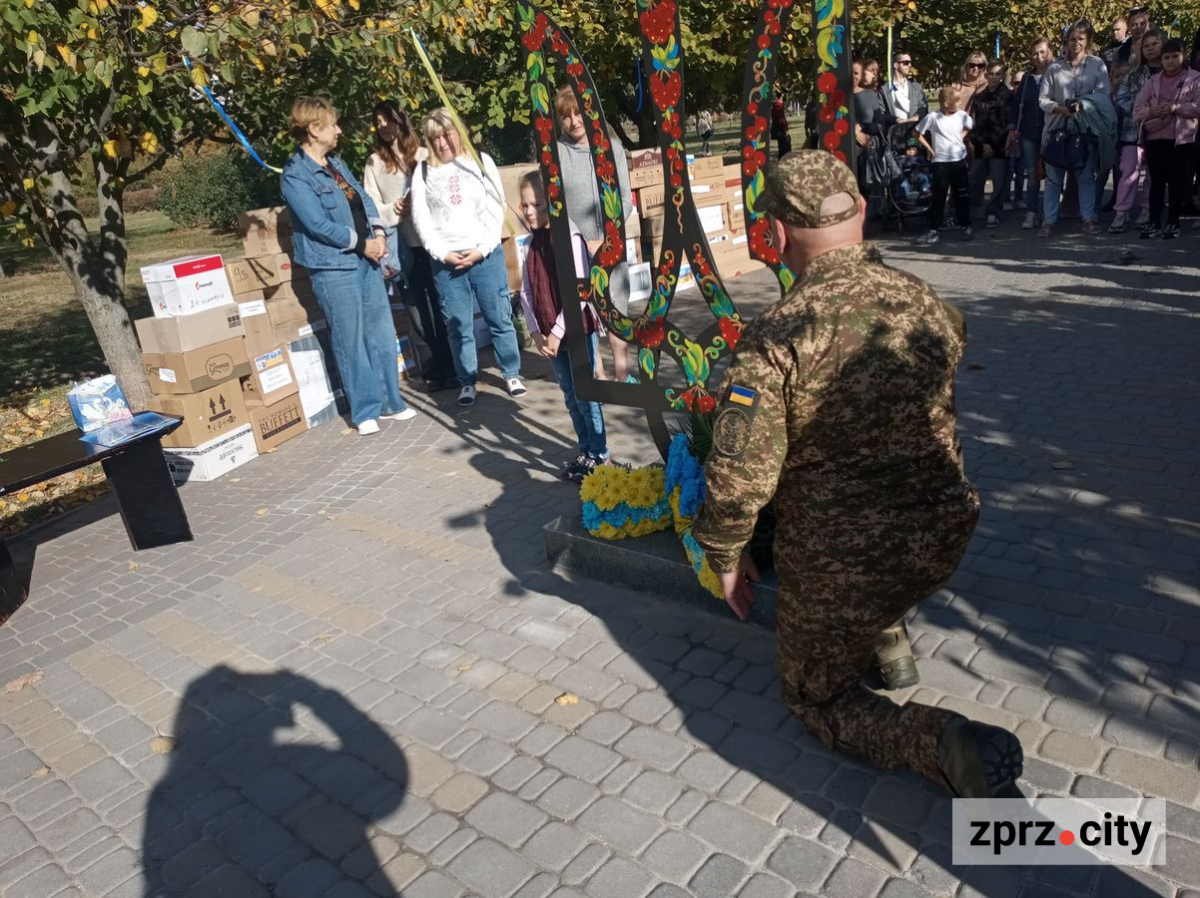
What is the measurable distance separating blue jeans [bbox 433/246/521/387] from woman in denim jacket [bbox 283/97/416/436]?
1.84ft

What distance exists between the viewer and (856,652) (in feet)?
9.86

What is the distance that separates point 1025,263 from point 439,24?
20.8 ft

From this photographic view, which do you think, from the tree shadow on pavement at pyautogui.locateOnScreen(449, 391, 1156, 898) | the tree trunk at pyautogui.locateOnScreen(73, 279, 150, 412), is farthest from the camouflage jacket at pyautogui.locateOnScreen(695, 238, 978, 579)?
the tree trunk at pyautogui.locateOnScreen(73, 279, 150, 412)

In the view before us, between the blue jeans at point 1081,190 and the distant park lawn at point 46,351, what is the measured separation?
10.2 meters

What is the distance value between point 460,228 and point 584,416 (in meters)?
2.30

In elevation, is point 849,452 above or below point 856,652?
above

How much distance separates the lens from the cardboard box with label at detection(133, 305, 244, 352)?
6590mm

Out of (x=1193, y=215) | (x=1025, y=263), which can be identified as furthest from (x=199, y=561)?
(x=1193, y=215)

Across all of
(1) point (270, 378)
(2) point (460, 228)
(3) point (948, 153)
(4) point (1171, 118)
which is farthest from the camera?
(3) point (948, 153)

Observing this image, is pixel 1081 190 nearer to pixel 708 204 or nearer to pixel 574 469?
pixel 708 204

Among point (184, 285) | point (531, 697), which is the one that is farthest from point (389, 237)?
point (531, 697)

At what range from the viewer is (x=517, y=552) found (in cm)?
511

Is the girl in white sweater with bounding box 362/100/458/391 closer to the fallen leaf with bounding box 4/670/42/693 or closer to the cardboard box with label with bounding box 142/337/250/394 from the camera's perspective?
the cardboard box with label with bounding box 142/337/250/394

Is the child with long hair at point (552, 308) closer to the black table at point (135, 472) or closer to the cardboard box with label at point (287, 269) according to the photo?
the black table at point (135, 472)
